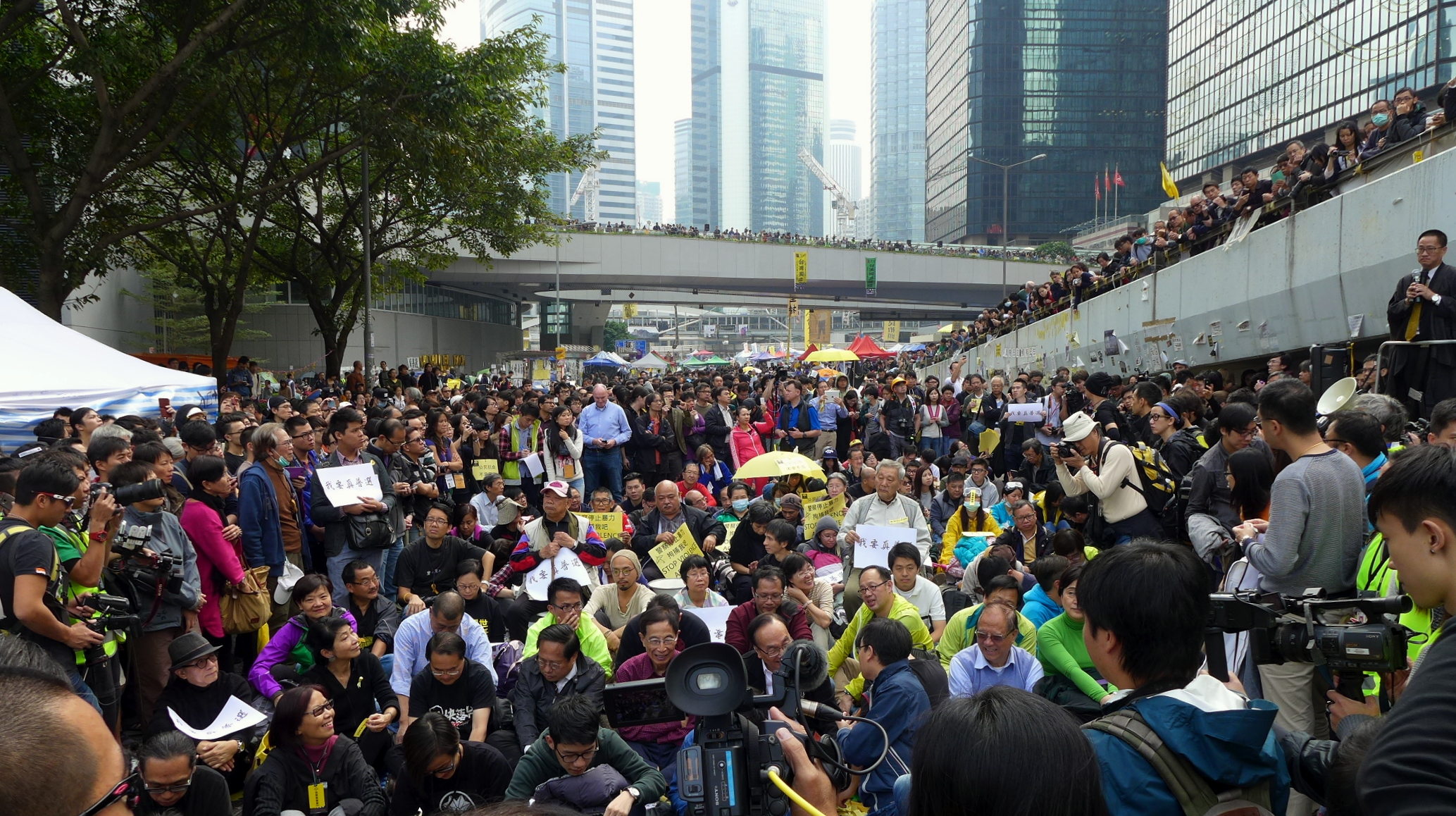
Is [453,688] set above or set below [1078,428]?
below

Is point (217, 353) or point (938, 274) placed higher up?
point (938, 274)

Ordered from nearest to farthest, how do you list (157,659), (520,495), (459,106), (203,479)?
(157,659)
(203,479)
(520,495)
(459,106)

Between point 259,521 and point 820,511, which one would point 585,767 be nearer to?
point 259,521

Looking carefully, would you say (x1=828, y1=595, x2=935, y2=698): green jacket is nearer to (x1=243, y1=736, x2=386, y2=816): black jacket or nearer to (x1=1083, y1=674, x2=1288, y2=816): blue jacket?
(x1=243, y1=736, x2=386, y2=816): black jacket

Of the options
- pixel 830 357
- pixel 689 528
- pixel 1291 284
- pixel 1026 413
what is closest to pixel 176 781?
pixel 689 528

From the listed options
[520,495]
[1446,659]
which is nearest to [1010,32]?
[520,495]

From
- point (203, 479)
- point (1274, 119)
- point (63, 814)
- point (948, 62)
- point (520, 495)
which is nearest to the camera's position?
point (63, 814)

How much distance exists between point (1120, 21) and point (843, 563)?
325 feet

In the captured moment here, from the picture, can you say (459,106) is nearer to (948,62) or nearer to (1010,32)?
(1010,32)

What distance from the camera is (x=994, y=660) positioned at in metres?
5.15

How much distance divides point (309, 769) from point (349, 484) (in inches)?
124

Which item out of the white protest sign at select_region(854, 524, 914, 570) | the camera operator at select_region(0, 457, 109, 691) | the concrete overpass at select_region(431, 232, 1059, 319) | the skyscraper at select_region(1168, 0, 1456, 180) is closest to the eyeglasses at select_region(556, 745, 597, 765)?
the camera operator at select_region(0, 457, 109, 691)

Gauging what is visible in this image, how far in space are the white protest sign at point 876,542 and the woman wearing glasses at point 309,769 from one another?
376cm

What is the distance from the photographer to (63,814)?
57.3 inches
